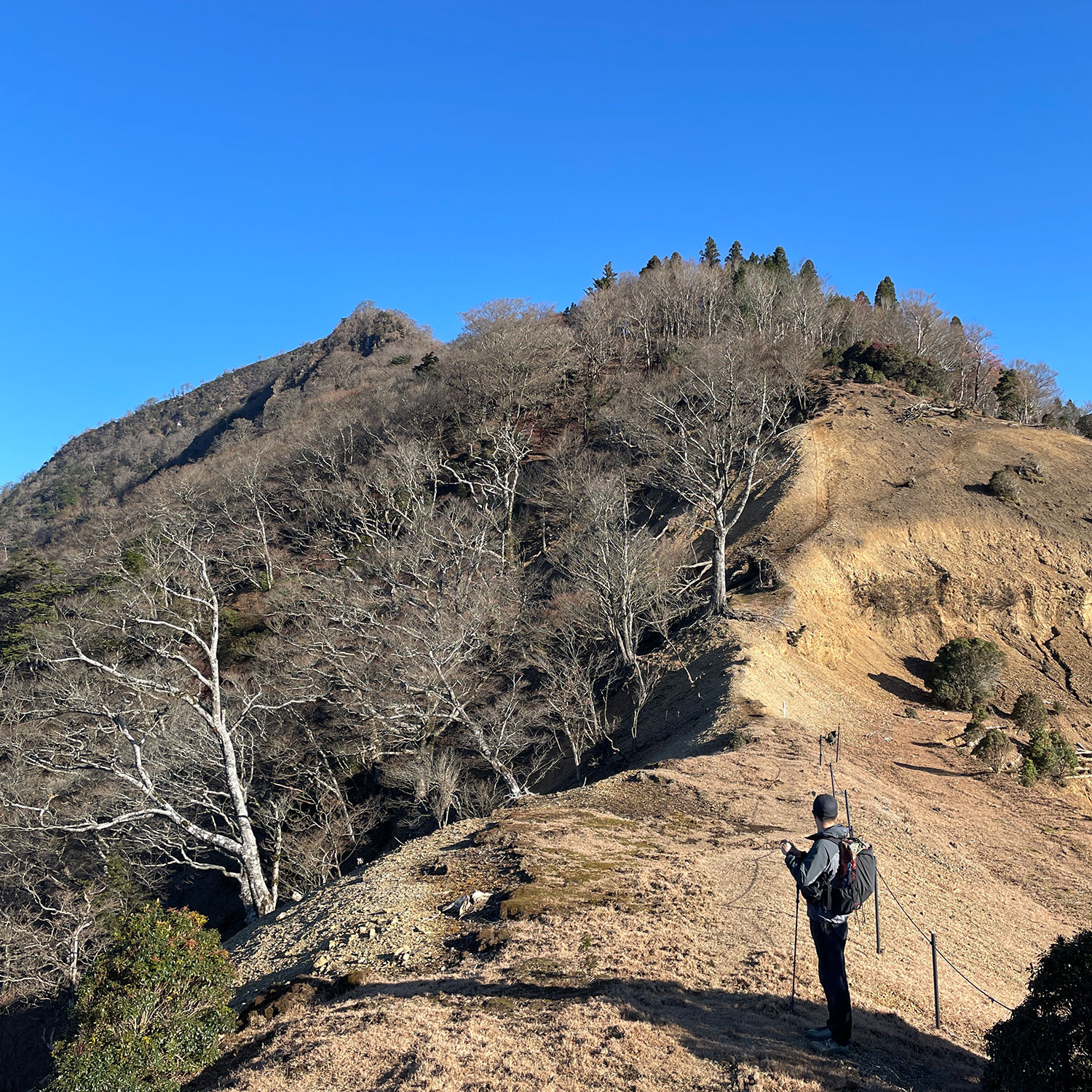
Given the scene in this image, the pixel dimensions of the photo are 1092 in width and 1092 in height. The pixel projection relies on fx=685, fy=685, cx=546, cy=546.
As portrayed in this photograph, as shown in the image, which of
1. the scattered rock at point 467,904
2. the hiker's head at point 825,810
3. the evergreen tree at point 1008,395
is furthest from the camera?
the evergreen tree at point 1008,395

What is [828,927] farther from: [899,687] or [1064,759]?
[899,687]

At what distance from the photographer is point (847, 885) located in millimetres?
5906

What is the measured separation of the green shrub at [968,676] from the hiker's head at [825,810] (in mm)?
19899

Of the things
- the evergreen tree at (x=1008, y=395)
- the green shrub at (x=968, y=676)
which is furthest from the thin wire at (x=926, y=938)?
the evergreen tree at (x=1008, y=395)

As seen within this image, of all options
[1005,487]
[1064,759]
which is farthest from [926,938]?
[1005,487]

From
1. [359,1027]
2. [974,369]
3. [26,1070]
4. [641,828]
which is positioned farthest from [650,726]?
[974,369]

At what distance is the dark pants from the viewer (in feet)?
19.4

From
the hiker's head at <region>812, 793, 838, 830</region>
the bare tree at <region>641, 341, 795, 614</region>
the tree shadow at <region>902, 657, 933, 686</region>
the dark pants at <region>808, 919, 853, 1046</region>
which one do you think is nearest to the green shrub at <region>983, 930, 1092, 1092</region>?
the dark pants at <region>808, 919, 853, 1046</region>

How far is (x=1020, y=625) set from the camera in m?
26.5

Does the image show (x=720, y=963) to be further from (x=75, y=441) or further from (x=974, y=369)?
(x=75, y=441)

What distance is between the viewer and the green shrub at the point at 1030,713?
764 inches

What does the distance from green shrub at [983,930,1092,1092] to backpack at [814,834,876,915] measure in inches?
48.1

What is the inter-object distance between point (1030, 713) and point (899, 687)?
4894 mm

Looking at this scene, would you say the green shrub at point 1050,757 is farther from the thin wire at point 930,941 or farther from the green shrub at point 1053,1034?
the green shrub at point 1053,1034
